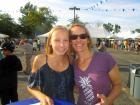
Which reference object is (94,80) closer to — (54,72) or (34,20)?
(54,72)

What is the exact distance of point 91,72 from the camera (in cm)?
361

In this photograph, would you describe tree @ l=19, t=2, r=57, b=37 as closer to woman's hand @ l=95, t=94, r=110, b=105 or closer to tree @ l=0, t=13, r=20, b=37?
tree @ l=0, t=13, r=20, b=37

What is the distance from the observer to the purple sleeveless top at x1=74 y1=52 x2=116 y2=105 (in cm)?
359

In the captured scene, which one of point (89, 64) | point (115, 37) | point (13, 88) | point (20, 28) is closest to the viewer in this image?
point (89, 64)

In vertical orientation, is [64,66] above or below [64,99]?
above

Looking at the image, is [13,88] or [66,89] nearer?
[66,89]

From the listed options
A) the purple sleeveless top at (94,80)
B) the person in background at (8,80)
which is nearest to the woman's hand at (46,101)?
the purple sleeveless top at (94,80)

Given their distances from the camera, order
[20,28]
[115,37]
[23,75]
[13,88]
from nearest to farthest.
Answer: [13,88] → [23,75] → [115,37] → [20,28]

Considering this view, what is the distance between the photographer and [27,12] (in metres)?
110

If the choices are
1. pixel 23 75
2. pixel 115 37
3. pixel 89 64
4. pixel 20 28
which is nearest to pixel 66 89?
pixel 89 64

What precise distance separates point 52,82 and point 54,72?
0.09 m

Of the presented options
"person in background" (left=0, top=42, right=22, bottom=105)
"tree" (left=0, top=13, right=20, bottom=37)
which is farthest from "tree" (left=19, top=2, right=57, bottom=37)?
"person in background" (left=0, top=42, right=22, bottom=105)

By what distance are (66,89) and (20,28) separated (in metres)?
107

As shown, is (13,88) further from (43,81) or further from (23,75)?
(23,75)
